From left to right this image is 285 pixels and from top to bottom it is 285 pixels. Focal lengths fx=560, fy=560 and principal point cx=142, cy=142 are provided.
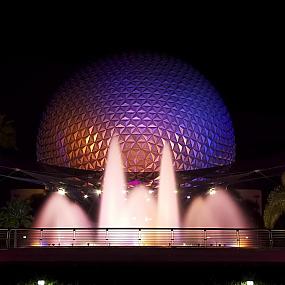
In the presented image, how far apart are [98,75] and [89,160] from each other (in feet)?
20.7

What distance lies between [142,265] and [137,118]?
57.4 feet

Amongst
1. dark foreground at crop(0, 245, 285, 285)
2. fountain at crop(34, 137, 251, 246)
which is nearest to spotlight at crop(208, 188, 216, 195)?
fountain at crop(34, 137, 251, 246)

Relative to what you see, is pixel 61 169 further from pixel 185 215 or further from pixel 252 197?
pixel 252 197

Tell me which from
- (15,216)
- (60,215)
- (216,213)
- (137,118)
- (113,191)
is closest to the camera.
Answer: (15,216)

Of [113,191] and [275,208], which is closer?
[275,208]

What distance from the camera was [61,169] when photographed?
3497cm

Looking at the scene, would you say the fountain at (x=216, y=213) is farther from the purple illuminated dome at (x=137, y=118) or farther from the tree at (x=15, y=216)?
the tree at (x=15, y=216)

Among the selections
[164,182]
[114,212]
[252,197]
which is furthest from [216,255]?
[252,197]

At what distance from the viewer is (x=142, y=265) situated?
17953 millimetres

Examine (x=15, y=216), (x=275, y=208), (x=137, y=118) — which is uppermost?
(x=137, y=118)

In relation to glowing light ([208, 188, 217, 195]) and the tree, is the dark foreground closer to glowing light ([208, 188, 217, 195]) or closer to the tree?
the tree

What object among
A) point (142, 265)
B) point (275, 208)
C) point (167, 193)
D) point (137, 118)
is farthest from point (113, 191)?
point (142, 265)

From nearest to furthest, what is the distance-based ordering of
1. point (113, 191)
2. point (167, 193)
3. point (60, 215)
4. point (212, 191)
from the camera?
Answer: point (113, 191) < point (167, 193) < point (212, 191) < point (60, 215)

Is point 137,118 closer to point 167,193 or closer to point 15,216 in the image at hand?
point 167,193
